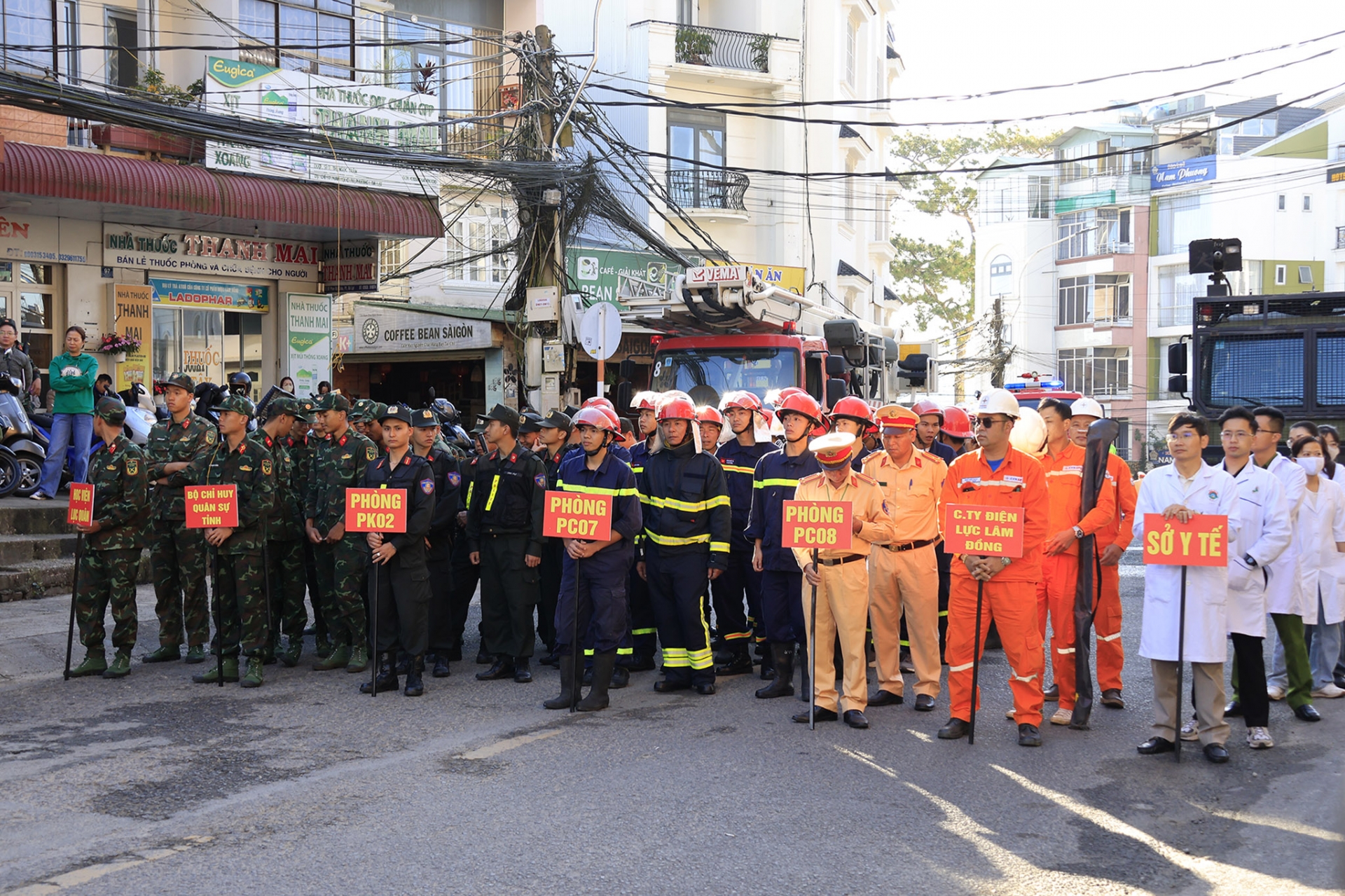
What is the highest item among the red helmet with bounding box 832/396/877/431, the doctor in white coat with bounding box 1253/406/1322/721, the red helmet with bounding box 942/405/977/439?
the red helmet with bounding box 832/396/877/431

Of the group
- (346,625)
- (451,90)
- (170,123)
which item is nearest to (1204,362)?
(346,625)

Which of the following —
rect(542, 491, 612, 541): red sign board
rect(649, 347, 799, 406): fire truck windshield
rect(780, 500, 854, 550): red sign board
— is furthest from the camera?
rect(649, 347, 799, 406): fire truck windshield

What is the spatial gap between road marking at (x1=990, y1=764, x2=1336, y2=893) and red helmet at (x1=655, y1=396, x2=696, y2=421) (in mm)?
3798

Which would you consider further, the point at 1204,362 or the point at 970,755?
the point at 1204,362

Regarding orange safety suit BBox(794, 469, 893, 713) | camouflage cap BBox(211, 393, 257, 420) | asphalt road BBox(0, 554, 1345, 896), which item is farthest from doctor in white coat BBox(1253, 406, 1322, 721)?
camouflage cap BBox(211, 393, 257, 420)

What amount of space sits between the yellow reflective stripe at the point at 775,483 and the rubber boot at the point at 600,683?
159 cm

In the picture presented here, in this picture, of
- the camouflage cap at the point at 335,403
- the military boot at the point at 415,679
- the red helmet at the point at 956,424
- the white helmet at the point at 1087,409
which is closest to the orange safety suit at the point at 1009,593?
the white helmet at the point at 1087,409

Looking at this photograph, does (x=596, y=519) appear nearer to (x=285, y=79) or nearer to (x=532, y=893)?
(x=532, y=893)

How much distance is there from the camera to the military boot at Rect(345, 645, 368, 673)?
380 inches

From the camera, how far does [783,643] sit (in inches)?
351

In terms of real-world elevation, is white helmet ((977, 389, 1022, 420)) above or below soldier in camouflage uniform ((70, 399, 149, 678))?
above

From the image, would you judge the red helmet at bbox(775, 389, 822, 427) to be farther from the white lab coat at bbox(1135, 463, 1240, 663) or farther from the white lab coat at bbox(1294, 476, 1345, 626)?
the white lab coat at bbox(1294, 476, 1345, 626)

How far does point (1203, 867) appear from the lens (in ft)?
17.9

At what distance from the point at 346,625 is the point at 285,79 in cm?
1135
